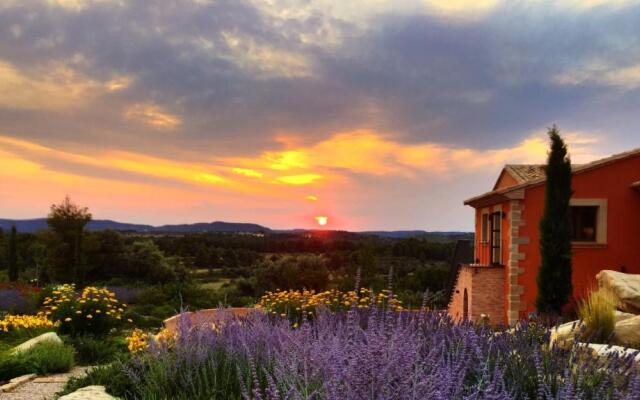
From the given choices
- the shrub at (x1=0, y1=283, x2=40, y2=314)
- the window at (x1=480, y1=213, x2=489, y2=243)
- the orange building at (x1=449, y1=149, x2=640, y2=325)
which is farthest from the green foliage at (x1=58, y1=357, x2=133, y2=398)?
the window at (x1=480, y1=213, x2=489, y2=243)

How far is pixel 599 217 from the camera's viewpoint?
13.6m

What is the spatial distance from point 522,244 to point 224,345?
35.1 feet

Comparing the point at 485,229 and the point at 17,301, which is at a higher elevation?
the point at 485,229

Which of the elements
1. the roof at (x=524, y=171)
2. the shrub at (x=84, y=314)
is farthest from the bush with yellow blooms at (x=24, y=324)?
the roof at (x=524, y=171)

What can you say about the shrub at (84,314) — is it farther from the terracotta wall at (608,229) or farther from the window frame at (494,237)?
the window frame at (494,237)

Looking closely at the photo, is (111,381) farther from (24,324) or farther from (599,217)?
(599,217)

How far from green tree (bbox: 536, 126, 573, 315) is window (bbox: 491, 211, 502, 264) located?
243cm

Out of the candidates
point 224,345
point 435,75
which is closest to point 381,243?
point 435,75

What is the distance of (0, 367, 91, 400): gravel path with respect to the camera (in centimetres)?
645

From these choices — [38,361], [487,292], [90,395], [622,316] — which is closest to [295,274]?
[487,292]

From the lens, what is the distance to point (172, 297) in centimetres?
1741

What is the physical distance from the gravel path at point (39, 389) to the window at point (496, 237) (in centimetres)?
1141

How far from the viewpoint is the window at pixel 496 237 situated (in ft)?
50.4

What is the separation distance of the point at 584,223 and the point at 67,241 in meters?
18.3
